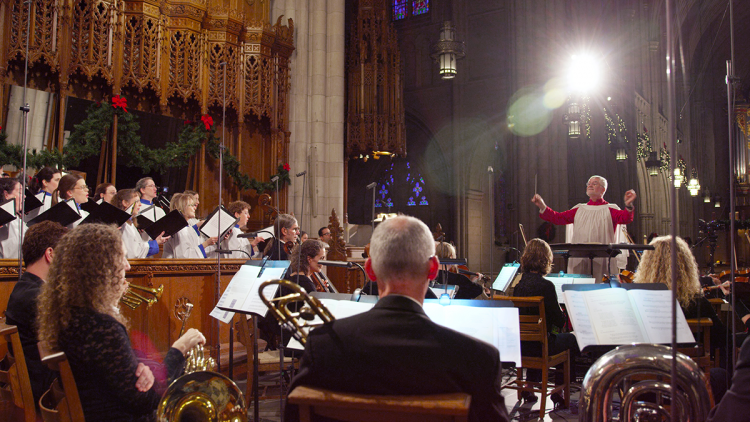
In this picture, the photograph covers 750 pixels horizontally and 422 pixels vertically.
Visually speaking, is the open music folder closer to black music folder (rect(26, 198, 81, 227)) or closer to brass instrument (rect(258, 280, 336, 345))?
brass instrument (rect(258, 280, 336, 345))

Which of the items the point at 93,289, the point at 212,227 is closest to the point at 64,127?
the point at 212,227

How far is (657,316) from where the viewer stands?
289cm

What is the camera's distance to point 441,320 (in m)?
2.58

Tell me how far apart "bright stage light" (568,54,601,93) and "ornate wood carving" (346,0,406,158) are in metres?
3.88

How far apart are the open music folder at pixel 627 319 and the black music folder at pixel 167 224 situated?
3.53 metres

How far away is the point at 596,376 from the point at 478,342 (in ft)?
2.06

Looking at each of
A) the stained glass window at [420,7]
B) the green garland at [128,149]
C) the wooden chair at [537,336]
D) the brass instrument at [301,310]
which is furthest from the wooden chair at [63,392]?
the stained glass window at [420,7]

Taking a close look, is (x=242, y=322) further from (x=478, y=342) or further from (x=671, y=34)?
(x=671, y=34)

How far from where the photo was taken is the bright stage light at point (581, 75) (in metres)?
12.0

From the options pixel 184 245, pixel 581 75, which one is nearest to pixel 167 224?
pixel 184 245

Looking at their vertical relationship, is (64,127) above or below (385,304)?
above

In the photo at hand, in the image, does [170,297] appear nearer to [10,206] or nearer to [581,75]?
[10,206]

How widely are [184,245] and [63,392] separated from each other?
14.0 feet

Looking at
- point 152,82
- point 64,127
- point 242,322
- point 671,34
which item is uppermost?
point 152,82
